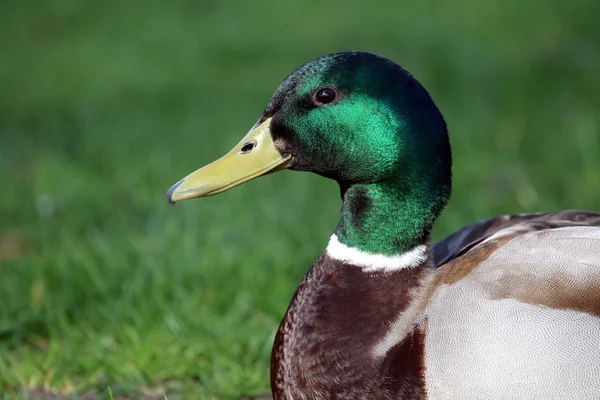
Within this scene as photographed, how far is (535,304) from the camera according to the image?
2584 mm

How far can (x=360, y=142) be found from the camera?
2785mm

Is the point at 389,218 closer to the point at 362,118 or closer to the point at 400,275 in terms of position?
the point at 400,275

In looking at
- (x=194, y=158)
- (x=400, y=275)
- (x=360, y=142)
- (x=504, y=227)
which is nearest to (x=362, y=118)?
(x=360, y=142)

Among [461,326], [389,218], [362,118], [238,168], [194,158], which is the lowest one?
[194,158]

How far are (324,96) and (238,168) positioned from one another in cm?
31

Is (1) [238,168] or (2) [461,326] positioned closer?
(2) [461,326]

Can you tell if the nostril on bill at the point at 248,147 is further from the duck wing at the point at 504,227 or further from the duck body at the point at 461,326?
the duck wing at the point at 504,227

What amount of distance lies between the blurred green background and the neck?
80 centimetres

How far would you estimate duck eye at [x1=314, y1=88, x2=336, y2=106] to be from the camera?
2.77 meters

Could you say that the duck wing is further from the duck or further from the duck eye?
the duck eye

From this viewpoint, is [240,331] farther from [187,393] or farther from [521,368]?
[521,368]

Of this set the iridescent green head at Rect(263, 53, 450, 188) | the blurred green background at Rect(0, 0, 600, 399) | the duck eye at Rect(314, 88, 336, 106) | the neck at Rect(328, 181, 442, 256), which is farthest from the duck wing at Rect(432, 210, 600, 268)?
the blurred green background at Rect(0, 0, 600, 399)

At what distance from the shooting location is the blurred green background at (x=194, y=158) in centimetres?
375

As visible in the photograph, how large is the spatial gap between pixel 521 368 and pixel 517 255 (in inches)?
13.5
